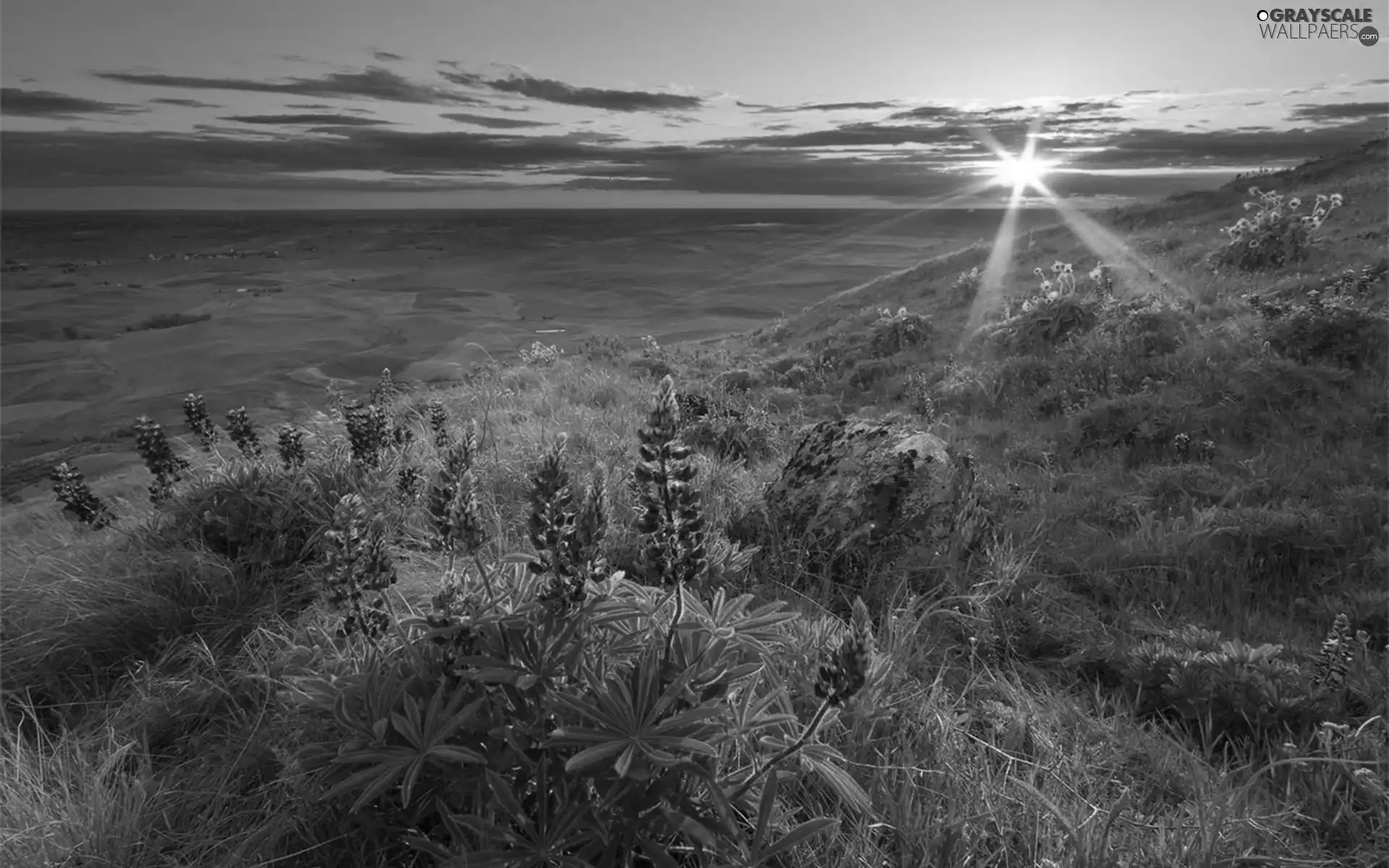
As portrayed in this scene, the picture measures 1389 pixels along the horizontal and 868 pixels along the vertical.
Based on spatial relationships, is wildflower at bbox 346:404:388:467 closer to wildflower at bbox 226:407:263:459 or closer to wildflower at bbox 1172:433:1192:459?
wildflower at bbox 226:407:263:459

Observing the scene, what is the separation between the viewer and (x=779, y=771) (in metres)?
3.71

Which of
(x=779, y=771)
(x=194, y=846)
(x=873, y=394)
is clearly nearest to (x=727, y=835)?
(x=779, y=771)

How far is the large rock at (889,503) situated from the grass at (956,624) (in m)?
0.23

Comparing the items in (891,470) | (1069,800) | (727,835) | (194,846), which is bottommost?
(1069,800)

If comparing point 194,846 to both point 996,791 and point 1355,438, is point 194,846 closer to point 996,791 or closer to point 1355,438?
point 996,791

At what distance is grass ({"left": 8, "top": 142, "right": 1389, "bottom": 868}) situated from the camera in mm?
3721

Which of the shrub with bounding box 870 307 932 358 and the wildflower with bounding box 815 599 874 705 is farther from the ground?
the wildflower with bounding box 815 599 874 705

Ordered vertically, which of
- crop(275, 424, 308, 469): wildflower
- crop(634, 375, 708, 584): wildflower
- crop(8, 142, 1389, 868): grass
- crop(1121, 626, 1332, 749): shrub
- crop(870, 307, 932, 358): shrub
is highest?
crop(634, 375, 708, 584): wildflower

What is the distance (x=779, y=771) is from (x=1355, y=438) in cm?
802

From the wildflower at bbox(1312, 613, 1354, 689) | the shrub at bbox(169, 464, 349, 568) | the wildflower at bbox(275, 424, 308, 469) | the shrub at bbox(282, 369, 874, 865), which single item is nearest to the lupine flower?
the shrub at bbox(169, 464, 349, 568)

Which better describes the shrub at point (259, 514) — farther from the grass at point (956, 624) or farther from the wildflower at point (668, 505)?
the wildflower at point (668, 505)

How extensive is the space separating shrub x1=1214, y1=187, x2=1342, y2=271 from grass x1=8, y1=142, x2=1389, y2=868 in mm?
3425

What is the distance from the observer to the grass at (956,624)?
3.72 meters

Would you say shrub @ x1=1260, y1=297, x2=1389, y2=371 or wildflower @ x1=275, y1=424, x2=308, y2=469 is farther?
shrub @ x1=1260, y1=297, x2=1389, y2=371
